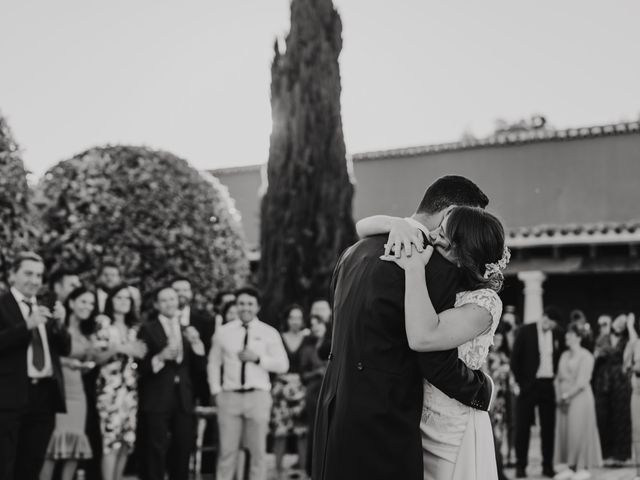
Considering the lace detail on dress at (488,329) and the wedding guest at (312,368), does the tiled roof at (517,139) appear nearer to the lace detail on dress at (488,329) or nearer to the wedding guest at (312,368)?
the wedding guest at (312,368)

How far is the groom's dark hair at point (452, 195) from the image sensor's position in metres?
3.55

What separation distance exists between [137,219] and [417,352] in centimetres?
635

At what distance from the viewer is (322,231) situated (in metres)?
14.1

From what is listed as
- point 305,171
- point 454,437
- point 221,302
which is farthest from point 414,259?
point 305,171

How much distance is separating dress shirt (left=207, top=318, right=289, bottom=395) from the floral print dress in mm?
941

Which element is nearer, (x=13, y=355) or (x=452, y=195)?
(x=452, y=195)

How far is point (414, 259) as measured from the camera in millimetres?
3316

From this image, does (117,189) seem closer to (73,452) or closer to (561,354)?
(73,452)

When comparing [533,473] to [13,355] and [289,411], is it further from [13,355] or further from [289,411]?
[13,355]

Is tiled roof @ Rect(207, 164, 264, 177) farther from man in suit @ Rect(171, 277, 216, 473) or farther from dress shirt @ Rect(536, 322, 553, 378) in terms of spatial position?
man in suit @ Rect(171, 277, 216, 473)

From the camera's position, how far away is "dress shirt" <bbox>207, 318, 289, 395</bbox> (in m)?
8.27

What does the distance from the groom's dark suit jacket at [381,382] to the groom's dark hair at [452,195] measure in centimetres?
26

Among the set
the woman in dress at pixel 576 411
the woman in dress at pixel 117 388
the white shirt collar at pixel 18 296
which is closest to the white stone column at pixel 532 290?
the woman in dress at pixel 576 411

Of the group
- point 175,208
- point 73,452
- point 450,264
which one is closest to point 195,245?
point 175,208
